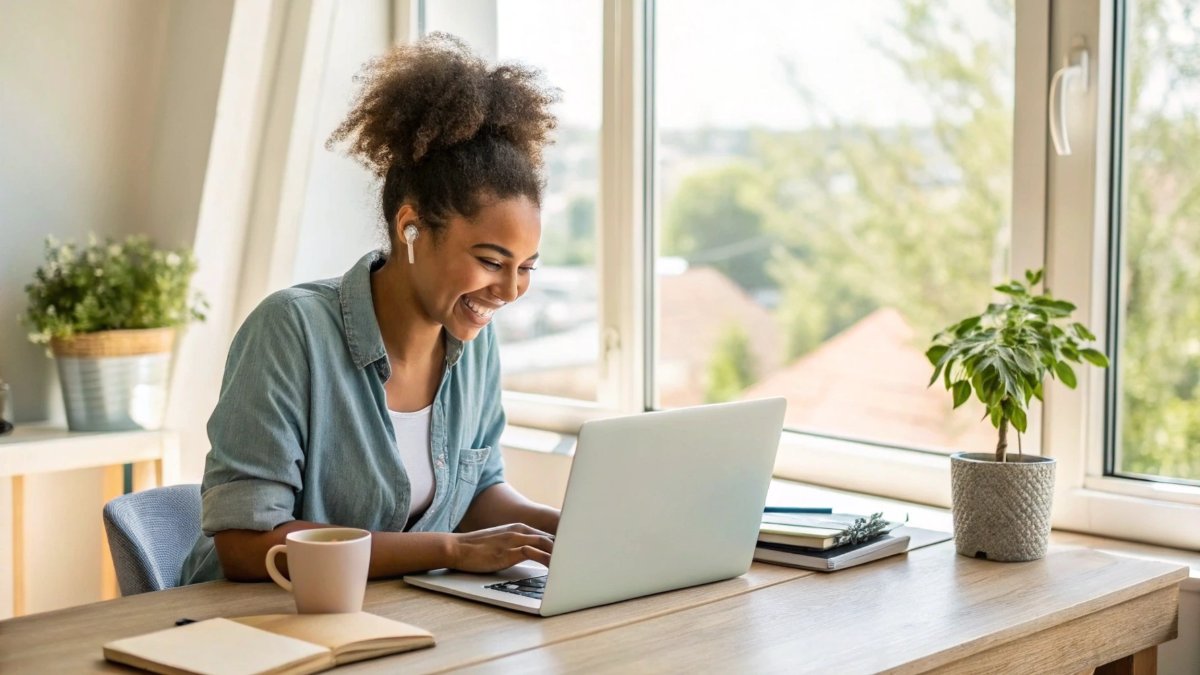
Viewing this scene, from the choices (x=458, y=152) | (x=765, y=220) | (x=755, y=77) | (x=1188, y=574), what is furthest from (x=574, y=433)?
(x=1188, y=574)

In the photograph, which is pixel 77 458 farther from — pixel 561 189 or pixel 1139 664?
pixel 1139 664

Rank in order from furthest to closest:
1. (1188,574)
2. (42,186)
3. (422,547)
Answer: (42,186)
(1188,574)
(422,547)

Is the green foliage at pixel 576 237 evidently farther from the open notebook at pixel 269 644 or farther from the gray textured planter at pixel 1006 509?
the open notebook at pixel 269 644

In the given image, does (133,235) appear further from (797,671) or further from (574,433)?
(797,671)

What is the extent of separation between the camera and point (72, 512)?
10.1 ft

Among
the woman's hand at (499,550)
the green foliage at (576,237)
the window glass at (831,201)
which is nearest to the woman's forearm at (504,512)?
the woman's hand at (499,550)

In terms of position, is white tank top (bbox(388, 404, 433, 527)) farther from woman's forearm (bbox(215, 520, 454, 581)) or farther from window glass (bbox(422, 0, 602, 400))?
window glass (bbox(422, 0, 602, 400))

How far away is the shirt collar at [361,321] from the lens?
1.73 metres

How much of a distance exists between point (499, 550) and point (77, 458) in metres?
1.54

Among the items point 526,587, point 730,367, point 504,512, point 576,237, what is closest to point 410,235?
point 504,512

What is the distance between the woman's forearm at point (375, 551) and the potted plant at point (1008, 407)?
0.71 m

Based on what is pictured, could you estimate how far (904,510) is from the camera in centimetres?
225

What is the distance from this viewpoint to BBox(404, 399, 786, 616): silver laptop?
141 cm

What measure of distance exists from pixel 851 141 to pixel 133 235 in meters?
1.74
